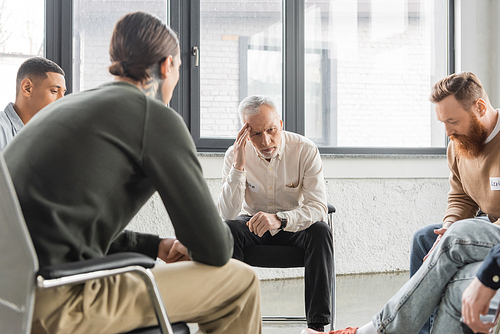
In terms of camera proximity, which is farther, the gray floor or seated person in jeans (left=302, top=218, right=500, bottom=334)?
the gray floor

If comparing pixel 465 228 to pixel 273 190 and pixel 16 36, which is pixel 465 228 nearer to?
pixel 273 190

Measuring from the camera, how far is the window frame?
3021 mm

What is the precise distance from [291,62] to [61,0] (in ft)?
5.59

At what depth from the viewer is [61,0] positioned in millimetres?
3018

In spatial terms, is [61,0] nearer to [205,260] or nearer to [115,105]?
[115,105]

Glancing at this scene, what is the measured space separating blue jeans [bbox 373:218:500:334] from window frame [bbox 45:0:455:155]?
2112 millimetres

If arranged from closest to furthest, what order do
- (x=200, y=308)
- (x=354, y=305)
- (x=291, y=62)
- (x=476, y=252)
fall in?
(x=200, y=308), (x=476, y=252), (x=354, y=305), (x=291, y=62)

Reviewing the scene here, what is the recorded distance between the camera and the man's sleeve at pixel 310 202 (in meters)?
2.14

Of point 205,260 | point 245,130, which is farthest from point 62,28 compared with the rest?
point 205,260

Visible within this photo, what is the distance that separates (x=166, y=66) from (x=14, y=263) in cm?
64

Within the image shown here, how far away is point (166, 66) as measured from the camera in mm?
1227

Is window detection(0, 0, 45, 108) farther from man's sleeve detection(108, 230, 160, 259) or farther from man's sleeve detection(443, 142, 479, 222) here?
man's sleeve detection(443, 142, 479, 222)

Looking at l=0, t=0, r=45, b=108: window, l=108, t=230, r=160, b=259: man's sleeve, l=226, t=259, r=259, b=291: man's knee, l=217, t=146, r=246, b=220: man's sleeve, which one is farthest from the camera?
l=0, t=0, r=45, b=108: window

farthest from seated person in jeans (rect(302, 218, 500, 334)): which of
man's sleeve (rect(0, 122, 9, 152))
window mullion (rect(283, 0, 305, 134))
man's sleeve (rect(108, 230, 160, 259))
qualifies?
window mullion (rect(283, 0, 305, 134))
